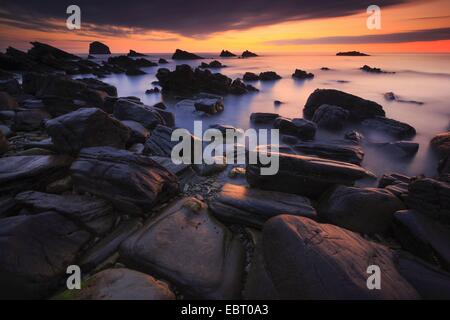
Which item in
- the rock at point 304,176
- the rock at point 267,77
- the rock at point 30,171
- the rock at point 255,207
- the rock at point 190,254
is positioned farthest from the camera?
the rock at point 267,77

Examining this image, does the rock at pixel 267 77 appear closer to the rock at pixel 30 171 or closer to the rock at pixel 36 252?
the rock at pixel 30 171

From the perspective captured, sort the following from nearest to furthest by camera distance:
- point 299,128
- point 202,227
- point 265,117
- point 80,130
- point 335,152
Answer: point 202,227 → point 80,130 → point 335,152 → point 299,128 → point 265,117

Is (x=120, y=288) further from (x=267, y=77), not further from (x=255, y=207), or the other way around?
(x=267, y=77)

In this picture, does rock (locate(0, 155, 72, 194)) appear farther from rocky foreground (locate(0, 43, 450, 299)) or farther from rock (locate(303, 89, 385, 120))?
rock (locate(303, 89, 385, 120))

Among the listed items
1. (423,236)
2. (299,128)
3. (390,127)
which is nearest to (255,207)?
(423,236)

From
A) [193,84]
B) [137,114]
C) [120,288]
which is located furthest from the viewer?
[193,84]

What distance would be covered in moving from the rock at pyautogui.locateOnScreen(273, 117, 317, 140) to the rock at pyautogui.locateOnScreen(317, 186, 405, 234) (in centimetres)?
462

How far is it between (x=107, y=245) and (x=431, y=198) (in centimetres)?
426

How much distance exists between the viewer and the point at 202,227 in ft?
10.8

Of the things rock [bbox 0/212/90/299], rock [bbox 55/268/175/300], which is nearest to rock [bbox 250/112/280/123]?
rock [bbox 0/212/90/299]

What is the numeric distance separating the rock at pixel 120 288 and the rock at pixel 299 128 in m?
6.72

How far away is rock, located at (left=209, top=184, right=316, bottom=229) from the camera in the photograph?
3.36 metres

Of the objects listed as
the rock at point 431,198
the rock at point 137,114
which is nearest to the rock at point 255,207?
the rock at point 431,198

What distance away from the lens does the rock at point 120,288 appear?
7.18ft
